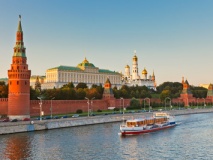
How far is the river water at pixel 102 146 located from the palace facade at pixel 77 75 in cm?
8452

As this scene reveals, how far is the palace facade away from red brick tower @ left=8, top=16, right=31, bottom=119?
72286mm

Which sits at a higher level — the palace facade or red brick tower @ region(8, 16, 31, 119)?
the palace facade

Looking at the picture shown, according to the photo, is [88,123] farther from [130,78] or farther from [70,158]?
[130,78]

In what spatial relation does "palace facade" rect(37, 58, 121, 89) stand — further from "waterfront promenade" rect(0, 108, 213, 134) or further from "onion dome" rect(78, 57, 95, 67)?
"waterfront promenade" rect(0, 108, 213, 134)

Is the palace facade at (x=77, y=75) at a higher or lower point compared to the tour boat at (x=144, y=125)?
higher

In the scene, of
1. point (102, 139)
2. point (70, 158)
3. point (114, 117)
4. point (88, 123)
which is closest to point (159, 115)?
point (114, 117)

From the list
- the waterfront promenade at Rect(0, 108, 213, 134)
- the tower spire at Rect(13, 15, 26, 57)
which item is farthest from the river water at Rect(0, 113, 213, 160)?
the tower spire at Rect(13, 15, 26, 57)

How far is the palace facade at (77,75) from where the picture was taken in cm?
12812

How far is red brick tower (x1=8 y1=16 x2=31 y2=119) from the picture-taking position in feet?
175

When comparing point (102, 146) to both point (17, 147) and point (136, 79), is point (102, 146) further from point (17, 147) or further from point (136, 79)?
point (136, 79)

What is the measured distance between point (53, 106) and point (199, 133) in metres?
29.6

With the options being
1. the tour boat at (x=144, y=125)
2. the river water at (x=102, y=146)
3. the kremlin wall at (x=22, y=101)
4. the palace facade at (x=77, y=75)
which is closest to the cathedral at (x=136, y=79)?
the palace facade at (x=77, y=75)

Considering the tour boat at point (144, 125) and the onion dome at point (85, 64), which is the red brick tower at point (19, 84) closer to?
the tour boat at point (144, 125)

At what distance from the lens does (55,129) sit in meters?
47.9
